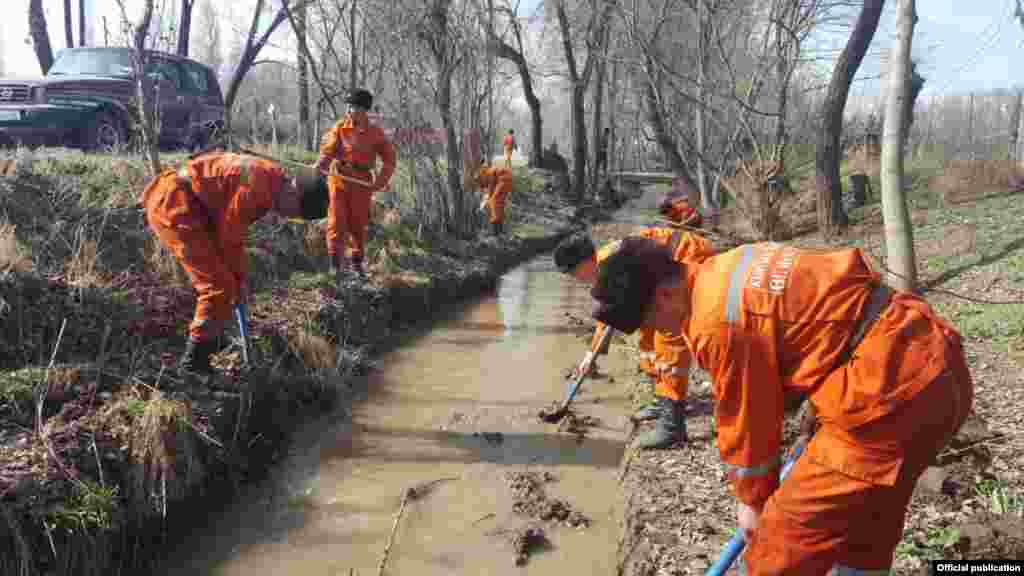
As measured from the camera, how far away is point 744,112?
873cm

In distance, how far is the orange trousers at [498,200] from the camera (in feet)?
40.4

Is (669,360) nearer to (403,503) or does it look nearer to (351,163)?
(403,503)

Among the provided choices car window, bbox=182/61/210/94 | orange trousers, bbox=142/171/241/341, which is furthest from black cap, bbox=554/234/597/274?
car window, bbox=182/61/210/94

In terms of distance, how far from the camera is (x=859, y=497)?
5.82 feet

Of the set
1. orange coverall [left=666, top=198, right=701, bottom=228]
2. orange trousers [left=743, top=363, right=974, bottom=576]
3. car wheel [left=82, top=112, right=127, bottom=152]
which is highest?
car wheel [left=82, top=112, right=127, bottom=152]

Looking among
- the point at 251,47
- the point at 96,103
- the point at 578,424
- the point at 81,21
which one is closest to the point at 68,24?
the point at 81,21

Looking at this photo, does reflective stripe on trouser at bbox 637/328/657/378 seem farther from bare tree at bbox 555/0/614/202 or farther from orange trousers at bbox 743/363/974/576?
bare tree at bbox 555/0/614/202

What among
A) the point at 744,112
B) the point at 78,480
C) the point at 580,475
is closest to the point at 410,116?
the point at 744,112

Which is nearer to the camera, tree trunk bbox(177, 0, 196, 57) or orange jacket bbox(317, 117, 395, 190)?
orange jacket bbox(317, 117, 395, 190)

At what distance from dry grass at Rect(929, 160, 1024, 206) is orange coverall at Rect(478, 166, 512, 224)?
23.3 feet

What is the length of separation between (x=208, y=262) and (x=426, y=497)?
1947 millimetres

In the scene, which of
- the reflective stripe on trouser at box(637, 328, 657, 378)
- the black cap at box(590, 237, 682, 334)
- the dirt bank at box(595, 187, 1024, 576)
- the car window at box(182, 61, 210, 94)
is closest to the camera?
the black cap at box(590, 237, 682, 334)

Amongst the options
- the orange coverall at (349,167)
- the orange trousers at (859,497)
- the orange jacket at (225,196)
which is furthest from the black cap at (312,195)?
the orange trousers at (859,497)

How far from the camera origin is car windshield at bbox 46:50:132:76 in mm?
8914
